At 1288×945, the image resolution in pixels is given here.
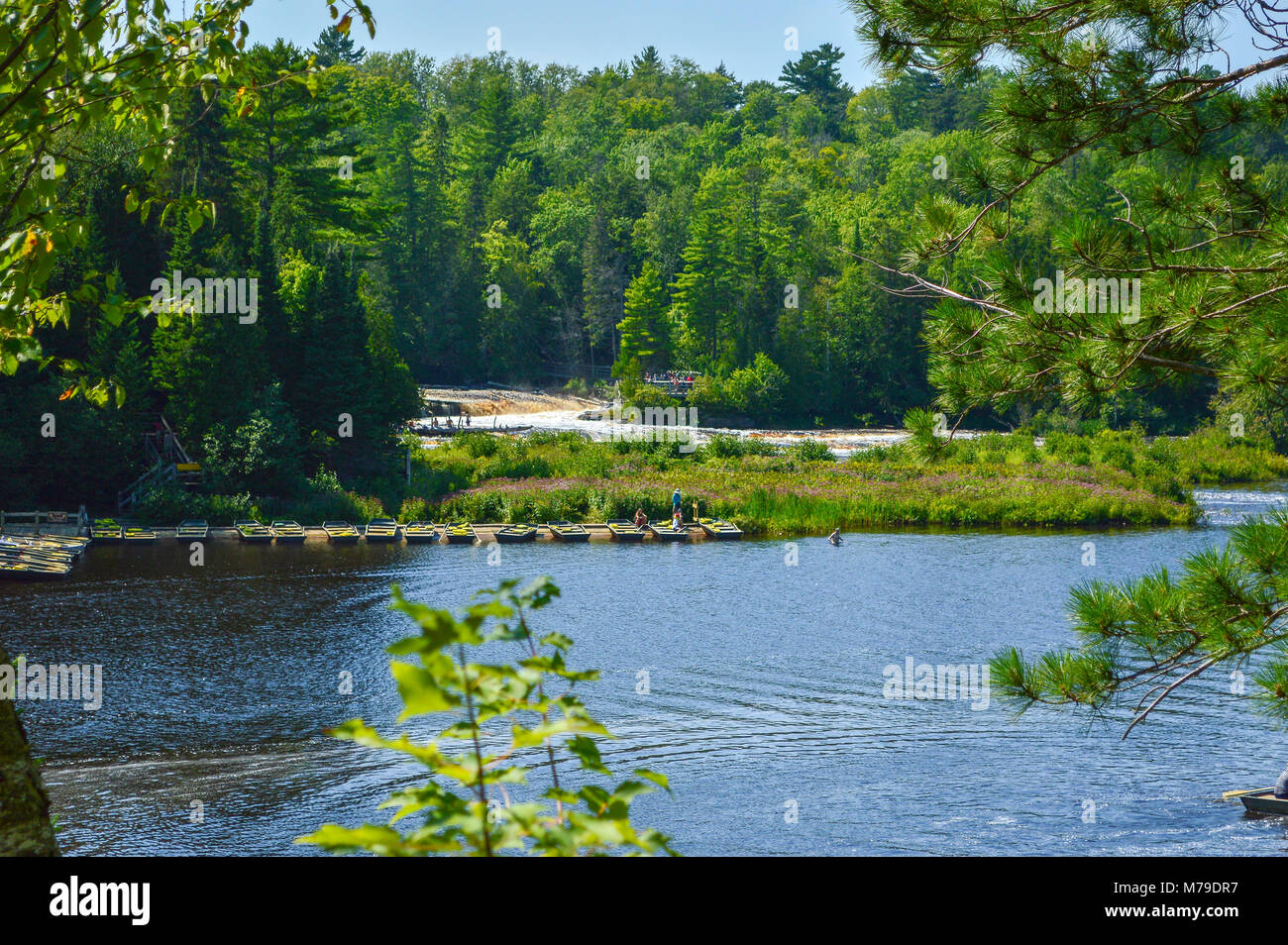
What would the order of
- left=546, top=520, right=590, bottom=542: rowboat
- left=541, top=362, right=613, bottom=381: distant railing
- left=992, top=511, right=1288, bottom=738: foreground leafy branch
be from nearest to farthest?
left=992, top=511, right=1288, bottom=738: foreground leafy branch, left=546, top=520, right=590, bottom=542: rowboat, left=541, top=362, right=613, bottom=381: distant railing

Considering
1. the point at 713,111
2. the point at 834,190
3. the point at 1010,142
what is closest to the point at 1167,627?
the point at 1010,142

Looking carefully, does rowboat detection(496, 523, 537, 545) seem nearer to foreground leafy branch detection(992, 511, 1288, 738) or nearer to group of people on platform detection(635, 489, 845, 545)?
group of people on platform detection(635, 489, 845, 545)

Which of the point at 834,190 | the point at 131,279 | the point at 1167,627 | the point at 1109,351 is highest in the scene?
the point at 834,190

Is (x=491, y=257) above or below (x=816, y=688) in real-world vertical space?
above

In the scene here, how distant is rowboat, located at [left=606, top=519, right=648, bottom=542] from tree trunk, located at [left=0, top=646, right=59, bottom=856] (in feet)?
96.4

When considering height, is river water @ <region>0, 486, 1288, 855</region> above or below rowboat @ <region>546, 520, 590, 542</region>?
below

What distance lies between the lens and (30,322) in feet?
19.4

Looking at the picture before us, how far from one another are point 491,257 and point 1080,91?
80604 millimetres

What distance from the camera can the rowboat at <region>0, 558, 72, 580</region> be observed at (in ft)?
86.1

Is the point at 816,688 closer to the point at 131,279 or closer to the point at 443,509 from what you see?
the point at 443,509

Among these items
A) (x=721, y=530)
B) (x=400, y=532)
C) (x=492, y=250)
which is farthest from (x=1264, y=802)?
(x=492, y=250)

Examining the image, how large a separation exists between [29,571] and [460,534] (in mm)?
11623

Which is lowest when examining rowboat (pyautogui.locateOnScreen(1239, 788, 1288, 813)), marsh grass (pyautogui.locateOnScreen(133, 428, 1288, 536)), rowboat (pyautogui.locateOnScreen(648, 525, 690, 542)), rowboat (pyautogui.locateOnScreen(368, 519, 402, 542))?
rowboat (pyautogui.locateOnScreen(1239, 788, 1288, 813))

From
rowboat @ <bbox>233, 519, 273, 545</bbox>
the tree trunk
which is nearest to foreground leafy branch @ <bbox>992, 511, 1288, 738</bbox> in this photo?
the tree trunk
